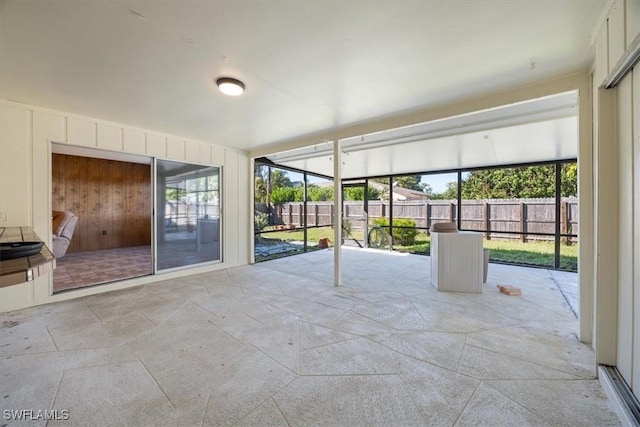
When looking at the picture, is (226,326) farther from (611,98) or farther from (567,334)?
(611,98)

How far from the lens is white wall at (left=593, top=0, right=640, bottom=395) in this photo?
1.48 meters

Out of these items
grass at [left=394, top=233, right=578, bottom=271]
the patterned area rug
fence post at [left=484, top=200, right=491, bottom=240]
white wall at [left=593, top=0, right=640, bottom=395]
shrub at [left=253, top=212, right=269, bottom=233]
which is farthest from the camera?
fence post at [left=484, top=200, right=491, bottom=240]

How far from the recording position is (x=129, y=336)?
237 cm

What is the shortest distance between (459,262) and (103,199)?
8.45 metres

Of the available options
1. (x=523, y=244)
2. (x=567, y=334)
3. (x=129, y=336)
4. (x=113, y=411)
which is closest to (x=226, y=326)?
(x=129, y=336)

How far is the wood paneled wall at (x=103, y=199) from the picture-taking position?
6262 millimetres


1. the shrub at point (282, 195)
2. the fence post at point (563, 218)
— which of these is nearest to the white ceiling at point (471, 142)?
the shrub at point (282, 195)

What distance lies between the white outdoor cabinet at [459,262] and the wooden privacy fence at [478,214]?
3.00 meters

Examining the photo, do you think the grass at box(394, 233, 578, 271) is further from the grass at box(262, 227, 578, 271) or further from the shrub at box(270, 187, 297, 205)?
the shrub at box(270, 187, 297, 205)

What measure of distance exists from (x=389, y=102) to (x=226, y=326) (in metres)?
2.97

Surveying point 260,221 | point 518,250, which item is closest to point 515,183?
point 518,250

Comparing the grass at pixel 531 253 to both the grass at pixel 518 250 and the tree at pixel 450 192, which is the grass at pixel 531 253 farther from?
the tree at pixel 450 192

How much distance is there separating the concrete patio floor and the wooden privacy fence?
3116 millimetres

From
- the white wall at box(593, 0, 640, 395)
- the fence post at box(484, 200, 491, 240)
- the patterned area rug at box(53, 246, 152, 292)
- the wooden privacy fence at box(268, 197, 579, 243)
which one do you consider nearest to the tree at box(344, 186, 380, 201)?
the wooden privacy fence at box(268, 197, 579, 243)
